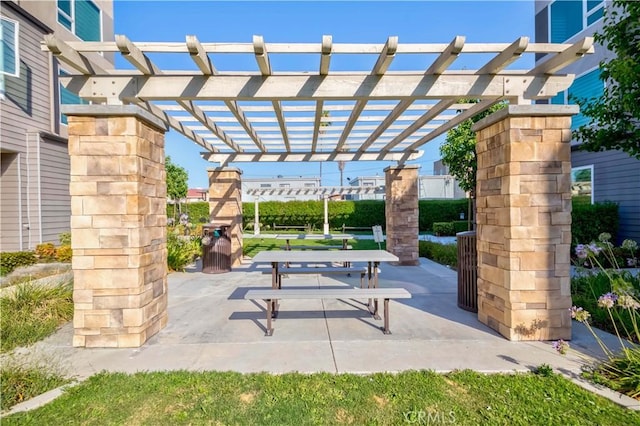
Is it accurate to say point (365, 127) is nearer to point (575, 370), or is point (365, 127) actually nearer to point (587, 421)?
point (575, 370)

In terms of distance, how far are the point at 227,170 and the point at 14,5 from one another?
6605 mm

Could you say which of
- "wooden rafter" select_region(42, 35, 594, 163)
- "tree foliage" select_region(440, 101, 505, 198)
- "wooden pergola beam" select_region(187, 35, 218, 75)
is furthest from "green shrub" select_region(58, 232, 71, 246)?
"tree foliage" select_region(440, 101, 505, 198)

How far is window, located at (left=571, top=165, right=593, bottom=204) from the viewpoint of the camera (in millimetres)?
10438

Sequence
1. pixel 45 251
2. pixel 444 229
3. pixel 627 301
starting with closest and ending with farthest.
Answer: pixel 627 301, pixel 45 251, pixel 444 229

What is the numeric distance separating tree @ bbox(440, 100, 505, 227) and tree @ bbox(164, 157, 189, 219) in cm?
1360

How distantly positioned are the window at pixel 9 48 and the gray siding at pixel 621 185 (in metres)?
16.5

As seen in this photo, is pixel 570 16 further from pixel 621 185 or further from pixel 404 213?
pixel 404 213

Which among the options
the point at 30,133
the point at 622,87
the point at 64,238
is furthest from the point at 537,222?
the point at 30,133

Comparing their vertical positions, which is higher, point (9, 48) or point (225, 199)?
point (9, 48)

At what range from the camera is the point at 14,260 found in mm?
7711

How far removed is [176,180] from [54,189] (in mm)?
8442

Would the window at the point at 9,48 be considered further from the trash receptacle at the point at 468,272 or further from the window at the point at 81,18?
the trash receptacle at the point at 468,272

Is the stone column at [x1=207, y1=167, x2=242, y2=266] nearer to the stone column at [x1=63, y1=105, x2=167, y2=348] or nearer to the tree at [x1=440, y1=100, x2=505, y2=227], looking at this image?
the stone column at [x1=63, y1=105, x2=167, y2=348]

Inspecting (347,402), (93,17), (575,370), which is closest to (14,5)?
(93,17)
